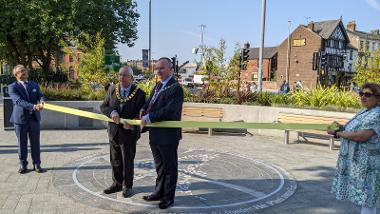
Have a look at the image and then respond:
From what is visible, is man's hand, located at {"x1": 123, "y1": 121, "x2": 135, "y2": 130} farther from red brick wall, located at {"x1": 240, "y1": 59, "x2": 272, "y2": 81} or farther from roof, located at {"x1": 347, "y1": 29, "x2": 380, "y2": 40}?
roof, located at {"x1": 347, "y1": 29, "x2": 380, "y2": 40}

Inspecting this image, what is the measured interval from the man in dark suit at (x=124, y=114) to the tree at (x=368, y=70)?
460 inches

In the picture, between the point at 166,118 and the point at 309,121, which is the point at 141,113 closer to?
the point at 166,118

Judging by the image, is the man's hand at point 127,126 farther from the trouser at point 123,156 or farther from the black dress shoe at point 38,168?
the black dress shoe at point 38,168

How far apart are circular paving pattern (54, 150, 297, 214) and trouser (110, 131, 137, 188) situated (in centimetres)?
28

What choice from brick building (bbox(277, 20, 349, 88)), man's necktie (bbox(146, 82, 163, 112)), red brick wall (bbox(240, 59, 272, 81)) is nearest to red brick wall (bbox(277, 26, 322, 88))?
brick building (bbox(277, 20, 349, 88))

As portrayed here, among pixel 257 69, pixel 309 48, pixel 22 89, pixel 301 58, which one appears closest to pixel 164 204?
pixel 22 89

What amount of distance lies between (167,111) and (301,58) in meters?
64.0

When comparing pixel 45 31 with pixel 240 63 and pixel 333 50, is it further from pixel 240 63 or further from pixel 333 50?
pixel 333 50

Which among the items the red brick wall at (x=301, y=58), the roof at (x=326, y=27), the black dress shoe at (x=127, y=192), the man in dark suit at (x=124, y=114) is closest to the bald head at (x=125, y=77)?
the man in dark suit at (x=124, y=114)

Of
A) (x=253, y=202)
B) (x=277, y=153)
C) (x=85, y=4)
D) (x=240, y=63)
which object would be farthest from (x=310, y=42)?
(x=253, y=202)

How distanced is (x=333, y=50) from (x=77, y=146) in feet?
211

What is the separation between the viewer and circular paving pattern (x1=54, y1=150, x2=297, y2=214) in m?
5.17

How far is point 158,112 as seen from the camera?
15.6 ft

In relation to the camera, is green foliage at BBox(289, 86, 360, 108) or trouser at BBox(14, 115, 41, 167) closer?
trouser at BBox(14, 115, 41, 167)
